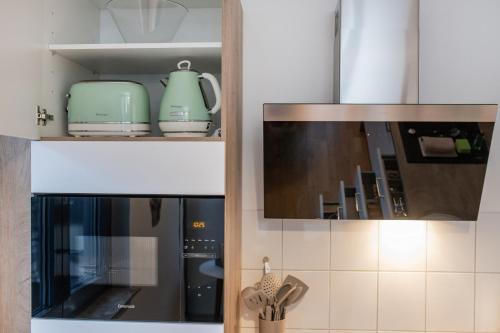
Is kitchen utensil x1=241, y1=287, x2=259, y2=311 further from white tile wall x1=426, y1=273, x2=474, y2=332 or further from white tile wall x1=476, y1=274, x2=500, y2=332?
white tile wall x1=476, y1=274, x2=500, y2=332

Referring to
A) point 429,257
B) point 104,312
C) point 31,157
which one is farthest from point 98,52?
point 429,257

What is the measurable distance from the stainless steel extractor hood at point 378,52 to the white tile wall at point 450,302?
2.22 ft

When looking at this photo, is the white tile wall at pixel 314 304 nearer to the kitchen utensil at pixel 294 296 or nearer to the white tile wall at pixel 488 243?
the kitchen utensil at pixel 294 296

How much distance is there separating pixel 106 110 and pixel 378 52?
32.8 inches

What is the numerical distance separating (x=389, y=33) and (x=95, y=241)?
107 centimetres

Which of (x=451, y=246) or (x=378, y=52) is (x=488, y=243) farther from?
(x=378, y=52)

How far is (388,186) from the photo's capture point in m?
1.30

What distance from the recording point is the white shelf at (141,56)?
3.97 feet

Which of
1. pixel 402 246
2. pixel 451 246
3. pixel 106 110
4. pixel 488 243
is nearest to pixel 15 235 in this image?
pixel 106 110

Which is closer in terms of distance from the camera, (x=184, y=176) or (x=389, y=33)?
(x=184, y=176)

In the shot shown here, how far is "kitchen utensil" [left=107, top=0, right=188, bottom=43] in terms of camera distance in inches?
50.2

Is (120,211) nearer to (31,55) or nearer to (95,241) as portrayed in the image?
(95,241)

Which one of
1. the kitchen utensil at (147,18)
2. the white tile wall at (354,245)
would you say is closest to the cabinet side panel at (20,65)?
the kitchen utensil at (147,18)

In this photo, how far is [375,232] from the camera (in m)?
1.56
